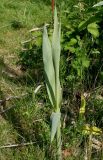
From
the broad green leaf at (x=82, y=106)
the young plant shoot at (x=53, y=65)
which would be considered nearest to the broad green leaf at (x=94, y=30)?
the broad green leaf at (x=82, y=106)

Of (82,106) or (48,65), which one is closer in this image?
(48,65)

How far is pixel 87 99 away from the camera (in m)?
2.94

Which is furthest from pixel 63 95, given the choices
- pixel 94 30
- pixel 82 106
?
pixel 94 30

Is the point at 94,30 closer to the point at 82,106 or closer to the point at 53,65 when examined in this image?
the point at 82,106

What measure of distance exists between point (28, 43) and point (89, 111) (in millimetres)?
1473

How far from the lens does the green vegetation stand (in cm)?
262

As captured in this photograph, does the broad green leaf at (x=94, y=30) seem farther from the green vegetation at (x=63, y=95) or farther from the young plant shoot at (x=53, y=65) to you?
the young plant shoot at (x=53, y=65)

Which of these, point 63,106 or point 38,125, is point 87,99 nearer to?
point 63,106

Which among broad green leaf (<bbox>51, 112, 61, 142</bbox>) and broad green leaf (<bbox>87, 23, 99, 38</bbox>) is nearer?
broad green leaf (<bbox>51, 112, 61, 142</bbox>)

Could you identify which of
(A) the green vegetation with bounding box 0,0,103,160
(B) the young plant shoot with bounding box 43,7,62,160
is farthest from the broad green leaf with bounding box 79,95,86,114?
(B) the young plant shoot with bounding box 43,7,62,160

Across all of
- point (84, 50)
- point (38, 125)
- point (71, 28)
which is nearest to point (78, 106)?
point (38, 125)

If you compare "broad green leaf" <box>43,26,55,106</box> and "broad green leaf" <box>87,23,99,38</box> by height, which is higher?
"broad green leaf" <box>43,26,55,106</box>

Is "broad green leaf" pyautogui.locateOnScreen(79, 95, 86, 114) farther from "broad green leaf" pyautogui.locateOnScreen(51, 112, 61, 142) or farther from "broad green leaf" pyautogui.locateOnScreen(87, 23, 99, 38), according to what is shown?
"broad green leaf" pyautogui.locateOnScreen(87, 23, 99, 38)

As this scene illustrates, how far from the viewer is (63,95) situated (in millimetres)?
3203
